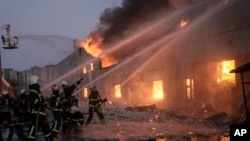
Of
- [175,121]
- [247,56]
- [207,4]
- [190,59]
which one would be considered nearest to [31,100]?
[175,121]

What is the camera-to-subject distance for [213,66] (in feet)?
58.6

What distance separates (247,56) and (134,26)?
584 inches

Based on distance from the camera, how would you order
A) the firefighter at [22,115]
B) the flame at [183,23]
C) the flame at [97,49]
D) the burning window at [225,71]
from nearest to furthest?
1. the firefighter at [22,115]
2. the burning window at [225,71]
3. the flame at [183,23]
4. the flame at [97,49]

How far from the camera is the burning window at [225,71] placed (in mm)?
16844

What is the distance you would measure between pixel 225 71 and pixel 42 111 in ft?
33.8

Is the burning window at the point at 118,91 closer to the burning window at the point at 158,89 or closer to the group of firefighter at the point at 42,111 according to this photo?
the burning window at the point at 158,89

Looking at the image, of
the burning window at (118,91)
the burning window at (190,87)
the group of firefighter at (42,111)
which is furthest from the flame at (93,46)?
the group of firefighter at (42,111)

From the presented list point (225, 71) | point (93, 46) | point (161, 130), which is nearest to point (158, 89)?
point (225, 71)

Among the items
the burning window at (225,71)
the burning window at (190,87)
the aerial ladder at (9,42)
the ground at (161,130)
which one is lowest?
the ground at (161,130)

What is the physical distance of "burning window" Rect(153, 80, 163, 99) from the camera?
2194 cm

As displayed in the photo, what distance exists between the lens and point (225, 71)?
17344 millimetres

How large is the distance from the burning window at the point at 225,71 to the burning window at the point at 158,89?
495 cm

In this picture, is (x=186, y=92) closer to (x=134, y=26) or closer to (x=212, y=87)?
(x=212, y=87)

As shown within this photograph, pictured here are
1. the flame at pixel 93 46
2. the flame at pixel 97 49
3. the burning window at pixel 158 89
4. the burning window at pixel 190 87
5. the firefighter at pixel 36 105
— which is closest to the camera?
the firefighter at pixel 36 105
